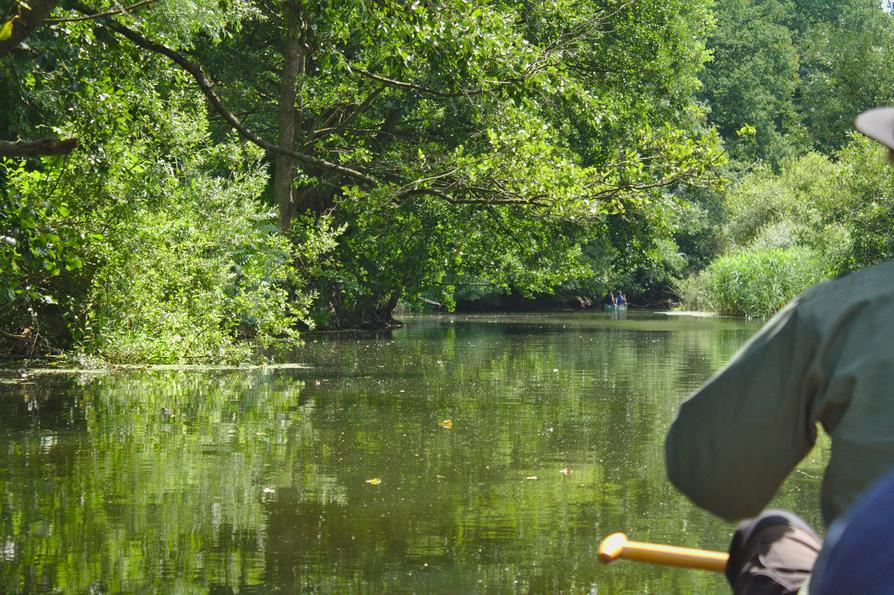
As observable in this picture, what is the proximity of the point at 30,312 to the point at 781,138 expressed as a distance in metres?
60.8

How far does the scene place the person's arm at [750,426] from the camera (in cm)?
204

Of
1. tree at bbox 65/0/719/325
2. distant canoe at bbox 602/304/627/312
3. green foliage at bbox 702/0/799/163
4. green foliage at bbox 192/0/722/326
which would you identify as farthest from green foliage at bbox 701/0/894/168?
green foliage at bbox 192/0/722/326

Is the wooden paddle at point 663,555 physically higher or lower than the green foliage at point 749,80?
lower

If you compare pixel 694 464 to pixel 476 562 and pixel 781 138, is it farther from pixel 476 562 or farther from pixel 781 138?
pixel 781 138

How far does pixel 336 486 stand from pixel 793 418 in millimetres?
6571

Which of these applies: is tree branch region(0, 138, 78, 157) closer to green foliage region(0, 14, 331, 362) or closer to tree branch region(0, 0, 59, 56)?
tree branch region(0, 0, 59, 56)

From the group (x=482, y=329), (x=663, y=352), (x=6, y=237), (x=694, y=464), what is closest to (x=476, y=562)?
(x=694, y=464)

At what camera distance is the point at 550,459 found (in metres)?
9.69

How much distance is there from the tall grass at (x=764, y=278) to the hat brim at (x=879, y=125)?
4225 centimetres

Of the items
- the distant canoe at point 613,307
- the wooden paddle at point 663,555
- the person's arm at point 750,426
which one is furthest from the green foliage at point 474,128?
the distant canoe at point 613,307

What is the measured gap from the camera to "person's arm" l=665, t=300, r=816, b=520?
2.04 m

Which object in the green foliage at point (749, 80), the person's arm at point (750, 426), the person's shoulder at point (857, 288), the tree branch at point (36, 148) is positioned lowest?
the person's arm at point (750, 426)

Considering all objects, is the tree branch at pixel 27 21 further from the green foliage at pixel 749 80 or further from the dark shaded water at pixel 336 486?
the green foliage at pixel 749 80

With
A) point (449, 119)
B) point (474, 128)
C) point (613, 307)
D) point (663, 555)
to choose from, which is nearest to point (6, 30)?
point (663, 555)
